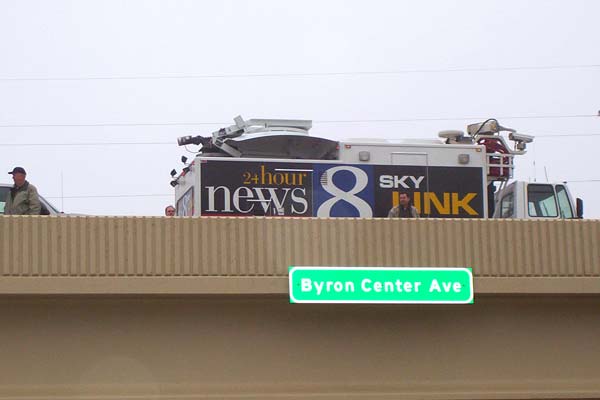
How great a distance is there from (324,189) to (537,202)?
16.6 ft

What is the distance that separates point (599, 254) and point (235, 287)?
4.73 metres

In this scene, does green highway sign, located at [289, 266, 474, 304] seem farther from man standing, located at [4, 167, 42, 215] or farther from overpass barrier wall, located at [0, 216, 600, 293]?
man standing, located at [4, 167, 42, 215]

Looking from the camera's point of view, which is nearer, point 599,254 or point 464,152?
point 599,254

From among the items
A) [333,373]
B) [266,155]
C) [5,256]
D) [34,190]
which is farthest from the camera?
[266,155]

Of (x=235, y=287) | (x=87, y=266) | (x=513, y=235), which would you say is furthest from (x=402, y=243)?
(x=87, y=266)

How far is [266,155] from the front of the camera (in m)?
18.8

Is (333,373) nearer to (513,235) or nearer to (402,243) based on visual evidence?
(402,243)

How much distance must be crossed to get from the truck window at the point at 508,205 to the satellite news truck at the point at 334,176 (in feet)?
0.10

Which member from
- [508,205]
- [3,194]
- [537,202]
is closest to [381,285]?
[508,205]

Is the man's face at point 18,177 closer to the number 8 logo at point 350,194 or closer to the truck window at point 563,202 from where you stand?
the number 8 logo at point 350,194

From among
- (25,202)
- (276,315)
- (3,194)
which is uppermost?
(3,194)

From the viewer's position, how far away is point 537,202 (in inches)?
810

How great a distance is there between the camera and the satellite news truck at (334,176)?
1812 centimetres

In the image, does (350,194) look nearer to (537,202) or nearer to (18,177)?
(537,202)
